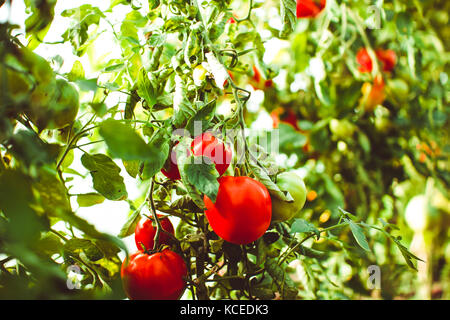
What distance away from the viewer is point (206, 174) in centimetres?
35

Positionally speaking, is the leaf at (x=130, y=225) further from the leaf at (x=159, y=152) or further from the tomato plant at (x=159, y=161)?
the leaf at (x=159, y=152)

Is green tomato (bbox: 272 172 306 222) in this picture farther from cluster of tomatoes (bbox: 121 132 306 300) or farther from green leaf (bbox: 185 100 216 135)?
green leaf (bbox: 185 100 216 135)

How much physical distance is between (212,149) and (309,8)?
24.7 inches

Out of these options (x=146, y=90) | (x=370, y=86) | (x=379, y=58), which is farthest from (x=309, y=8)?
(x=146, y=90)

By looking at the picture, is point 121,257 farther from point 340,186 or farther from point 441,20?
point 441,20

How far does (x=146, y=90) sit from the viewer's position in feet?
1.42

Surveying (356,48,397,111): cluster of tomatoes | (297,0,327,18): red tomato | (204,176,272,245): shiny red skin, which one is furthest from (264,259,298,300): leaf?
(356,48,397,111): cluster of tomatoes

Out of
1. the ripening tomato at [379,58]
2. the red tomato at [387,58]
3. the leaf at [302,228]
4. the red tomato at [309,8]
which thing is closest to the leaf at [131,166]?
the leaf at [302,228]

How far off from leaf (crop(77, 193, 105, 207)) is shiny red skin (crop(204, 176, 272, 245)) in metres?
0.19

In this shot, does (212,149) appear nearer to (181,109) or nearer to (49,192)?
(181,109)

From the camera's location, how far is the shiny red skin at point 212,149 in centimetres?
37

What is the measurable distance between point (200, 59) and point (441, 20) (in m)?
1.28

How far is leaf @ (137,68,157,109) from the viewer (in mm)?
431

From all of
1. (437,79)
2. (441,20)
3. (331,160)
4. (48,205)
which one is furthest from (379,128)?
(48,205)
